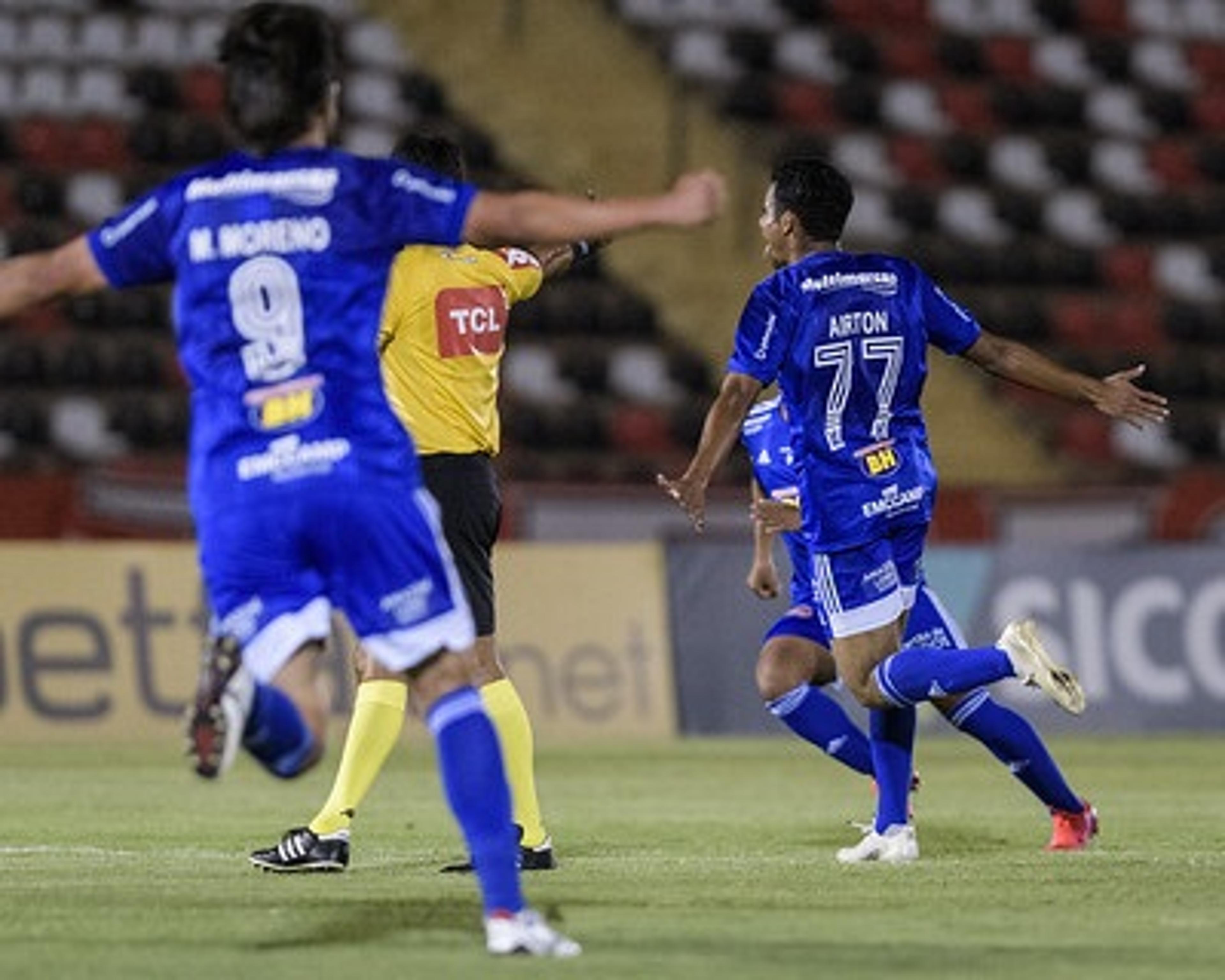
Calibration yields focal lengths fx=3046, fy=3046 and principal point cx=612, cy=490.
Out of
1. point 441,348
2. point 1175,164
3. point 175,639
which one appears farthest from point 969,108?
point 441,348

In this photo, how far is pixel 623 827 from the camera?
36.9ft

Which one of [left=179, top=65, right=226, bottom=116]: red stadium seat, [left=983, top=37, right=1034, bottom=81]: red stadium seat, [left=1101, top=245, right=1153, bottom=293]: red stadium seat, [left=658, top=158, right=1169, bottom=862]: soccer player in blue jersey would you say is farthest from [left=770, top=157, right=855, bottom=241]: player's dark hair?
[left=983, top=37, right=1034, bottom=81]: red stadium seat

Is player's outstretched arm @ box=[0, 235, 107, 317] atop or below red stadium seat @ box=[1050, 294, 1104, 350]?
atop

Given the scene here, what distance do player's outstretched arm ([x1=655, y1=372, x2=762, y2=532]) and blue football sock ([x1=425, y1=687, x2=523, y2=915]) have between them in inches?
97.2

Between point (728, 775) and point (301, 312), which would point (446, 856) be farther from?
point (728, 775)

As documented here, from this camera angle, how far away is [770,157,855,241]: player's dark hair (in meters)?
9.69

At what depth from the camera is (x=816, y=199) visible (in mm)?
9695

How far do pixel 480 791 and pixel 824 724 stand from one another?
4197mm

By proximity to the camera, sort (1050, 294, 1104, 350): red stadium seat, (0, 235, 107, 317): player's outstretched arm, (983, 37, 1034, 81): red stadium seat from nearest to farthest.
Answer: (0, 235, 107, 317): player's outstretched arm < (1050, 294, 1104, 350): red stadium seat < (983, 37, 1034, 81): red stadium seat

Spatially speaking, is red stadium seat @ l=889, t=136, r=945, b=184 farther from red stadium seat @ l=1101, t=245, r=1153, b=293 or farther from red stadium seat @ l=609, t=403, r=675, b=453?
red stadium seat @ l=609, t=403, r=675, b=453

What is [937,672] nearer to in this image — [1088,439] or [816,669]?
[816,669]

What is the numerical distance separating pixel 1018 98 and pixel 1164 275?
2367 millimetres

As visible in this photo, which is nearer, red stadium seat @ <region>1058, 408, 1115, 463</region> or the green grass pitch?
the green grass pitch

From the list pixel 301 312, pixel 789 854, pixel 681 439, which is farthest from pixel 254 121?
pixel 681 439
